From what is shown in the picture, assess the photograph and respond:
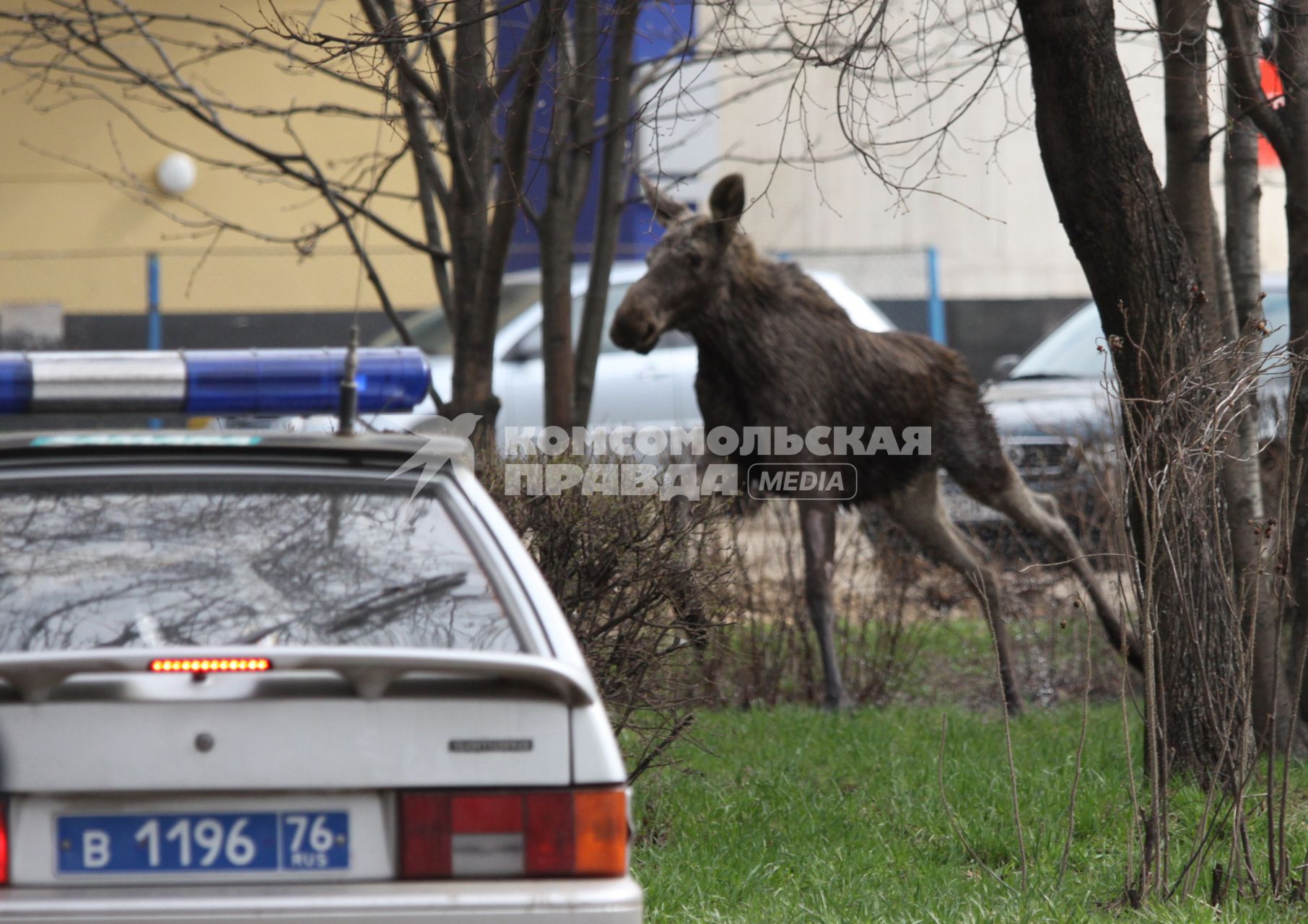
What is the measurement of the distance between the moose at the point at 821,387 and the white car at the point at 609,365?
3.71m

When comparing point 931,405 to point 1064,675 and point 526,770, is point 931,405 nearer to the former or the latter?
point 1064,675

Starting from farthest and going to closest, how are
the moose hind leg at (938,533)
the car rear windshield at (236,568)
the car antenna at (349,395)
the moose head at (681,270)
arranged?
1. the moose hind leg at (938,533)
2. the moose head at (681,270)
3. the car antenna at (349,395)
4. the car rear windshield at (236,568)

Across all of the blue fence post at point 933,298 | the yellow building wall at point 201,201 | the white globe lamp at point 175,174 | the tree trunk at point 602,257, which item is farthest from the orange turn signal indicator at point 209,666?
the blue fence post at point 933,298

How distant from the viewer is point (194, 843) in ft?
8.41

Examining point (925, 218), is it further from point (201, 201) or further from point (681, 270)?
point (681, 270)

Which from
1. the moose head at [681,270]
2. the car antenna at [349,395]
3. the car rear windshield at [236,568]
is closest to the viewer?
the car rear windshield at [236,568]

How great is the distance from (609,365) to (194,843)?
8947mm

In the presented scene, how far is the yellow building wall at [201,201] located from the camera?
16938 millimetres

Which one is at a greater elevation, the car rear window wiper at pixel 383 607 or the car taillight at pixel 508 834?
the car rear window wiper at pixel 383 607

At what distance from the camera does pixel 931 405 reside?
6941 mm

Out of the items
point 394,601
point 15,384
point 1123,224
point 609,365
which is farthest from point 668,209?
point 609,365

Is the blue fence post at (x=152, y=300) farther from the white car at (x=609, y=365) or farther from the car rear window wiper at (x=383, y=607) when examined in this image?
the car rear window wiper at (x=383, y=607)

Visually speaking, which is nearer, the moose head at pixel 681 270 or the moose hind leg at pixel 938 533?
the moose head at pixel 681 270

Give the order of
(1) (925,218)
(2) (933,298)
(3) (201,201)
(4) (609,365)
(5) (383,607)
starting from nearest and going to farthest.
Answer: (5) (383,607)
(4) (609,365)
(3) (201,201)
(2) (933,298)
(1) (925,218)
